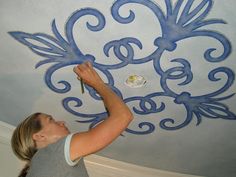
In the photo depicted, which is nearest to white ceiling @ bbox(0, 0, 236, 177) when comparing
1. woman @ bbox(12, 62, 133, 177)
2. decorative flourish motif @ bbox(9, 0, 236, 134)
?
decorative flourish motif @ bbox(9, 0, 236, 134)

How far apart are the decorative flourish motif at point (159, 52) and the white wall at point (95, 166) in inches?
25.1

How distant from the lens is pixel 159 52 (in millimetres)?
1791

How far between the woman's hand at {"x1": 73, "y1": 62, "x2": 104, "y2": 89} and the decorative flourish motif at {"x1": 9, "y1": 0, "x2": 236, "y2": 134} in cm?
4

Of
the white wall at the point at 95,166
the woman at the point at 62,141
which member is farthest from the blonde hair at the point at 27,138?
the white wall at the point at 95,166

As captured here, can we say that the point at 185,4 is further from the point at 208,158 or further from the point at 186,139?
the point at 208,158

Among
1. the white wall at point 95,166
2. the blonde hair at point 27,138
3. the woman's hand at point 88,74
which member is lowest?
the white wall at point 95,166

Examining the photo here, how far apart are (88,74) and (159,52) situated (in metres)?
0.45

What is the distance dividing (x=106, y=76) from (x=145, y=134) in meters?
0.77

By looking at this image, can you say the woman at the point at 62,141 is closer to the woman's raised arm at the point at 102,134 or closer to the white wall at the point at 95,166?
the woman's raised arm at the point at 102,134

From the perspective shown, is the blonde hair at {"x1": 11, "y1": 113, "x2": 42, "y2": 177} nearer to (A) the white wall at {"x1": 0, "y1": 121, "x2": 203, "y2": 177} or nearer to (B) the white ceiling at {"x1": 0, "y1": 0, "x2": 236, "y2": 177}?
(B) the white ceiling at {"x1": 0, "y1": 0, "x2": 236, "y2": 177}

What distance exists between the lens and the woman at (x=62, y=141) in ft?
4.44

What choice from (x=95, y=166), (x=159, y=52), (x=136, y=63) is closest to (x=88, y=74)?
(x=136, y=63)

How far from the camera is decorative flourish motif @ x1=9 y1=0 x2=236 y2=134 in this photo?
61.7 inches

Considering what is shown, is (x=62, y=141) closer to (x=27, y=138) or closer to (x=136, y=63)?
(x=27, y=138)
